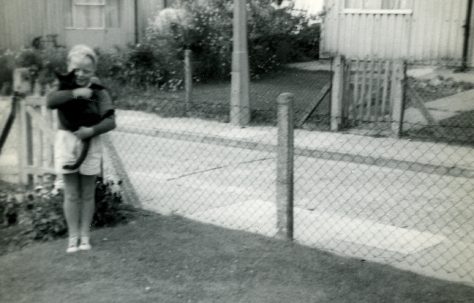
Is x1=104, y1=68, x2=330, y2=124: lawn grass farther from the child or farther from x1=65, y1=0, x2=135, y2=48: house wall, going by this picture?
the child

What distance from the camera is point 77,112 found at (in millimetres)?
5230

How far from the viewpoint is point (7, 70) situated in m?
17.1

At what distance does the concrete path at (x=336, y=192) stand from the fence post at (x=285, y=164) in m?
0.24

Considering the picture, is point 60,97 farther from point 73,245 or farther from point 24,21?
point 24,21

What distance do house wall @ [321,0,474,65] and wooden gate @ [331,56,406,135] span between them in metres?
6.20

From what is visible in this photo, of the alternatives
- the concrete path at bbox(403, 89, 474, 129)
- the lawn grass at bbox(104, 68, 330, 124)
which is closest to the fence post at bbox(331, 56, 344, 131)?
the lawn grass at bbox(104, 68, 330, 124)

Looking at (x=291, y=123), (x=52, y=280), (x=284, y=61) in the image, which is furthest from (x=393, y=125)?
(x=284, y=61)

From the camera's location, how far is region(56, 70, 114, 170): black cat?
16.9 ft

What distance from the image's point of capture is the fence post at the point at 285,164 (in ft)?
17.8

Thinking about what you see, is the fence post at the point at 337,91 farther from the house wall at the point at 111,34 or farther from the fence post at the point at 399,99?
the house wall at the point at 111,34

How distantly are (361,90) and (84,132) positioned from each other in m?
6.91

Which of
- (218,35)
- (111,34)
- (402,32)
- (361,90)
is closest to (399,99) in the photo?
(361,90)

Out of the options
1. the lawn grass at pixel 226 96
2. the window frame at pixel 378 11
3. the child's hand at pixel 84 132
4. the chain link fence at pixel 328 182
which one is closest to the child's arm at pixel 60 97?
the child's hand at pixel 84 132

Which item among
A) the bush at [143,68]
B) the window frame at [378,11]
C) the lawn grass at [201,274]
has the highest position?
the window frame at [378,11]
